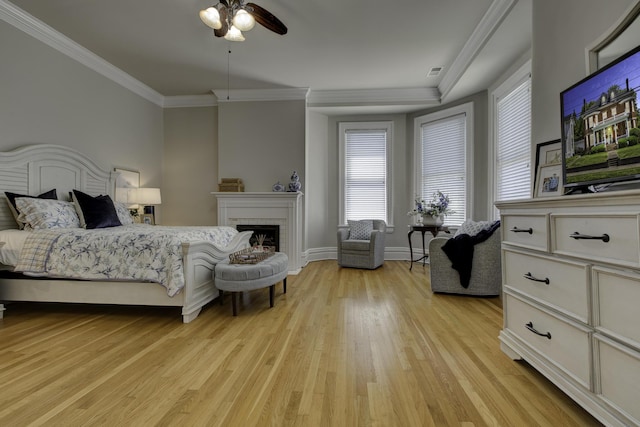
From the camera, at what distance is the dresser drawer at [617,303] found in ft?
3.69

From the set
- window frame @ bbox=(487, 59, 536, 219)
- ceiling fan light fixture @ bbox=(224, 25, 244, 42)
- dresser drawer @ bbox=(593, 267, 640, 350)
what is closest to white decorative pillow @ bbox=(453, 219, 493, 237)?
window frame @ bbox=(487, 59, 536, 219)

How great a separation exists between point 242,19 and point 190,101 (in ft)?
10.9

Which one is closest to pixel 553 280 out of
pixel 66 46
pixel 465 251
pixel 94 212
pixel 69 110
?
pixel 465 251

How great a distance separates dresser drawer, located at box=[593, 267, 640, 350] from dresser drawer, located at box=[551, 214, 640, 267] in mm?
56

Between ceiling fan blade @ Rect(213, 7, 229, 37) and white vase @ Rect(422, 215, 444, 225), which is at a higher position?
ceiling fan blade @ Rect(213, 7, 229, 37)

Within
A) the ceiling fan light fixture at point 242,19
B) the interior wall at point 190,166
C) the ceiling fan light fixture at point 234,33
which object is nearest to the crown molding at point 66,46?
the interior wall at point 190,166

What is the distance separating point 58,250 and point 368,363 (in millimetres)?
2713

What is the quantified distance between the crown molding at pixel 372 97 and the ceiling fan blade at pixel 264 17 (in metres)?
2.43

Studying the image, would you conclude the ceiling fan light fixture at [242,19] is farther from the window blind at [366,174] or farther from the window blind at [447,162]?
Answer: the window blind at [447,162]

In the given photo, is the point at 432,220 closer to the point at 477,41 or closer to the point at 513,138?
the point at 513,138

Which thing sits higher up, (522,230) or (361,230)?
(522,230)

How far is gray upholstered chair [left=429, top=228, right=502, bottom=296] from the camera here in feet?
11.4

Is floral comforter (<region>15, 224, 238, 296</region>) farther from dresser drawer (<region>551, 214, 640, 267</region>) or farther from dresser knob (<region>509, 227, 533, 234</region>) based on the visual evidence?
dresser drawer (<region>551, 214, 640, 267</region>)

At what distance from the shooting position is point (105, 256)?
2.70 metres
